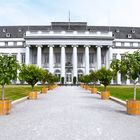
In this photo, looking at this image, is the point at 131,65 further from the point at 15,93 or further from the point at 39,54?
the point at 39,54

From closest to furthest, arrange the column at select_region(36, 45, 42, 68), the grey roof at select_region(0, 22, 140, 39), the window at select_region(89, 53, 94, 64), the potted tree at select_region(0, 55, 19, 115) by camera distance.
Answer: the potted tree at select_region(0, 55, 19, 115) < the column at select_region(36, 45, 42, 68) < the window at select_region(89, 53, 94, 64) < the grey roof at select_region(0, 22, 140, 39)

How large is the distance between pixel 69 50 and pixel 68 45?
4.45 metres

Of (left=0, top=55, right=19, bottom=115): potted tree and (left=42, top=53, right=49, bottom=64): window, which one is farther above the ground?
(left=42, top=53, right=49, bottom=64): window

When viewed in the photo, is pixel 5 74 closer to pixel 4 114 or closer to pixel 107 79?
pixel 4 114

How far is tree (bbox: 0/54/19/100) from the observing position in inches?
731

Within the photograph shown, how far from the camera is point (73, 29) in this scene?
11062 cm

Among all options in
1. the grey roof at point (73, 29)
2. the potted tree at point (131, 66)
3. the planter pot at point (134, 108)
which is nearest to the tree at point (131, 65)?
the potted tree at point (131, 66)

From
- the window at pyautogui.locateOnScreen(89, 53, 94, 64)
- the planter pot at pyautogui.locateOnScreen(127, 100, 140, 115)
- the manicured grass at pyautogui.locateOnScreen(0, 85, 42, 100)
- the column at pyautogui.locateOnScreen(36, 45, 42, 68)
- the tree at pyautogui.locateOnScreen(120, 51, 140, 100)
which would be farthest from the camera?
the window at pyautogui.locateOnScreen(89, 53, 94, 64)

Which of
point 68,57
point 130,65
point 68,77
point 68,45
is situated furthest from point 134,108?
point 68,57

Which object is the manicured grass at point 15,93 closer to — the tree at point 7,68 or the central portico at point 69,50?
the tree at point 7,68

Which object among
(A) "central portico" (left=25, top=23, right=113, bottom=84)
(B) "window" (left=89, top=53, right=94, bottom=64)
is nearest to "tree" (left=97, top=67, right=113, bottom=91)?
(A) "central portico" (left=25, top=23, right=113, bottom=84)

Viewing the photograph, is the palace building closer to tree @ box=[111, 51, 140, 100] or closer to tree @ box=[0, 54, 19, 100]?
tree @ box=[111, 51, 140, 100]

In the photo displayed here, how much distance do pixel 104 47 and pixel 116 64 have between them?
8614 centimetres

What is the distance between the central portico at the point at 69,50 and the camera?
103062 mm
